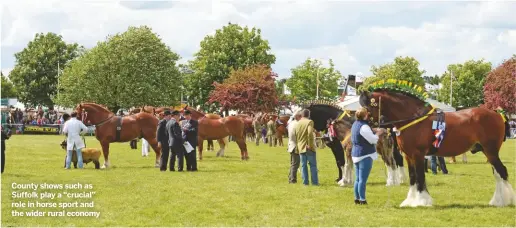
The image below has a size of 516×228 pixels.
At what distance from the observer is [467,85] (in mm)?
100750

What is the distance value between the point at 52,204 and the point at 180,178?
19.3 feet

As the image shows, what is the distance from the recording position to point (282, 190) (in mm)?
16078

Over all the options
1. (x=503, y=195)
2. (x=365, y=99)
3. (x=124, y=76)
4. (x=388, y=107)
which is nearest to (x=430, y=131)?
(x=388, y=107)

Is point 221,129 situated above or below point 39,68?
below

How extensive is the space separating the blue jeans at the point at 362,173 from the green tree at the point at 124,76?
53.3 m

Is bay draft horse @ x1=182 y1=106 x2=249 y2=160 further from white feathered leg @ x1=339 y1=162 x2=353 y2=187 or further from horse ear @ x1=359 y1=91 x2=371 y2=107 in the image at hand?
horse ear @ x1=359 y1=91 x2=371 y2=107

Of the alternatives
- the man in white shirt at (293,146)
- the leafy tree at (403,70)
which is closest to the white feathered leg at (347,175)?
the man in white shirt at (293,146)

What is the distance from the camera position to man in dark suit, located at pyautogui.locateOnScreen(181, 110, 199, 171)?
21.6 meters

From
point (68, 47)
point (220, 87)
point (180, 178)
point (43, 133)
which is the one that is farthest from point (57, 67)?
point (180, 178)

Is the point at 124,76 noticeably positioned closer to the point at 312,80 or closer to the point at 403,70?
the point at 312,80

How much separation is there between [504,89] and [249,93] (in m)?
29.7

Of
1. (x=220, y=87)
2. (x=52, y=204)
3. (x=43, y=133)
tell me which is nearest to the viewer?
(x=52, y=204)

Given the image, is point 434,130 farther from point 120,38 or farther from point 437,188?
point 120,38

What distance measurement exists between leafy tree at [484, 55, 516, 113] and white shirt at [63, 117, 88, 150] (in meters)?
61.0
